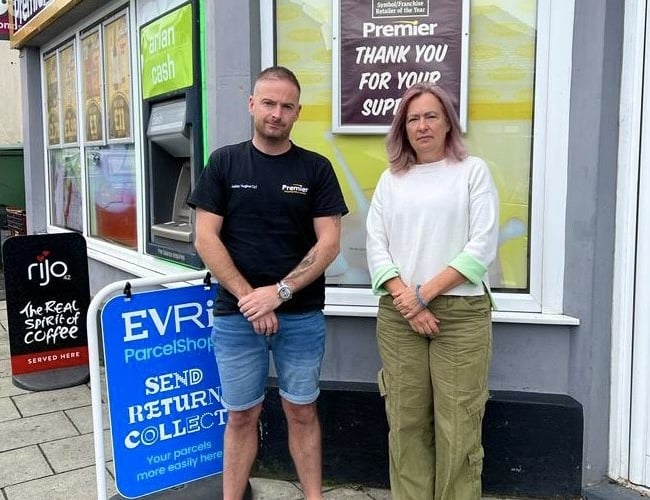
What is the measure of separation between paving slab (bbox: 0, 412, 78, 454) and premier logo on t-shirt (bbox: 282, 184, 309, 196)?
230 centimetres

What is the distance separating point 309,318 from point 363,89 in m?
1.24

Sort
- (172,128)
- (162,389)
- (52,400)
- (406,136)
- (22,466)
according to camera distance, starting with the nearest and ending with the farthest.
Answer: (406,136)
(162,389)
(22,466)
(172,128)
(52,400)

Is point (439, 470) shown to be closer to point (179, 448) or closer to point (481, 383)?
point (481, 383)

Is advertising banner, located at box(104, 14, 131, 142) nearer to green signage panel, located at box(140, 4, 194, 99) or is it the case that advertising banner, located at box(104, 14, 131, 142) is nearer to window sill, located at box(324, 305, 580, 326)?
green signage panel, located at box(140, 4, 194, 99)

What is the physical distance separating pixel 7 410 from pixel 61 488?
130cm

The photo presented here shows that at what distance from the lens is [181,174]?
179 inches

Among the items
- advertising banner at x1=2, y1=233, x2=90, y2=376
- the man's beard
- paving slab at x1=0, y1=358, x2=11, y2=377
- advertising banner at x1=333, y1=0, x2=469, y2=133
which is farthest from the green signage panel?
paving slab at x1=0, y1=358, x2=11, y2=377

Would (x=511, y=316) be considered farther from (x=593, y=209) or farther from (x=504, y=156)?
(x=504, y=156)

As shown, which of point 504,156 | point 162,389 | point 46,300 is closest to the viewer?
point 162,389

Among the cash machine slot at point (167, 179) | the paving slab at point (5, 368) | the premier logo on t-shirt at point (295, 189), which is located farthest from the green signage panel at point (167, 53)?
the paving slab at point (5, 368)

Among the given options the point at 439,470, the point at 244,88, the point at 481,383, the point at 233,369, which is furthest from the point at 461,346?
the point at 244,88

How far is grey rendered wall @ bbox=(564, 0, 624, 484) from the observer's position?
112 inches

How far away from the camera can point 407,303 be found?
244 cm

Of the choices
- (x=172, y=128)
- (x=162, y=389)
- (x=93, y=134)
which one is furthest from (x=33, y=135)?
(x=162, y=389)
